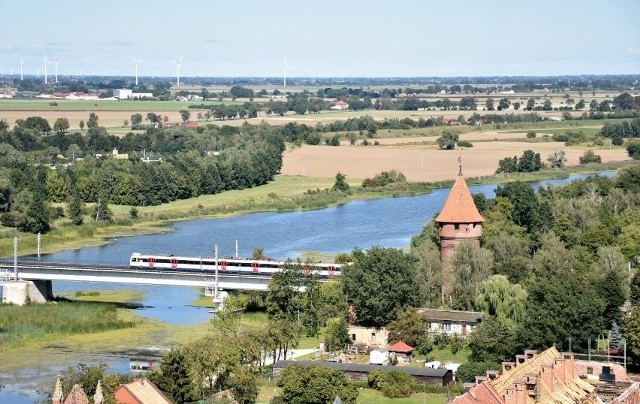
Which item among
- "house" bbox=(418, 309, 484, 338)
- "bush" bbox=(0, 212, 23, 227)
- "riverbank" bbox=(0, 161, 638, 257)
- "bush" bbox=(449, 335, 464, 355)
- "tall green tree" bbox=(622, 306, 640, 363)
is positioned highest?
"tall green tree" bbox=(622, 306, 640, 363)

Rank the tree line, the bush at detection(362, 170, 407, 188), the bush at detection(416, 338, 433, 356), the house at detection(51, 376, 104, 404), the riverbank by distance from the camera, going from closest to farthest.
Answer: the house at detection(51, 376, 104, 404), the bush at detection(416, 338, 433, 356), the riverbank, the tree line, the bush at detection(362, 170, 407, 188)

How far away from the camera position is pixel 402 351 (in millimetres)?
54906

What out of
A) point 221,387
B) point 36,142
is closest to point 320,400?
point 221,387

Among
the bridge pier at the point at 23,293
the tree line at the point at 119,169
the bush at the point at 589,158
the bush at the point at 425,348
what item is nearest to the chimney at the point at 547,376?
the bush at the point at 425,348

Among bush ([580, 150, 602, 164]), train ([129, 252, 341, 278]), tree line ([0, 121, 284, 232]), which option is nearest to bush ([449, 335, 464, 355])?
train ([129, 252, 341, 278])

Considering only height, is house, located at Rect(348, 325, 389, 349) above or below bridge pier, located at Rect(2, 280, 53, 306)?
above

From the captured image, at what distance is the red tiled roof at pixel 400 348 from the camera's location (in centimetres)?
5499

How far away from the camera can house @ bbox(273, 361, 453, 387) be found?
4953 centimetres

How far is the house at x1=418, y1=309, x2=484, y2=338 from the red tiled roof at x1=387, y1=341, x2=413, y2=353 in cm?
185

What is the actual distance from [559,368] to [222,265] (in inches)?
1349

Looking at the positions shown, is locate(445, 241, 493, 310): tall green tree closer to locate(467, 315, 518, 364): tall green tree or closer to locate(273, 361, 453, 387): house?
locate(467, 315, 518, 364): tall green tree

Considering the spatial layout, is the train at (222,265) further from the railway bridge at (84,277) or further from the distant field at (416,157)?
the distant field at (416,157)

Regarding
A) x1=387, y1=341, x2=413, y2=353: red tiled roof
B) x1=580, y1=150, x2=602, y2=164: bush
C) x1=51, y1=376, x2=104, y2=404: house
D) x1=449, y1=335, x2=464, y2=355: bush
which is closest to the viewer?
x1=51, y1=376, x2=104, y2=404: house

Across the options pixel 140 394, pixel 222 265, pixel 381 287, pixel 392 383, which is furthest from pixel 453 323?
pixel 140 394
